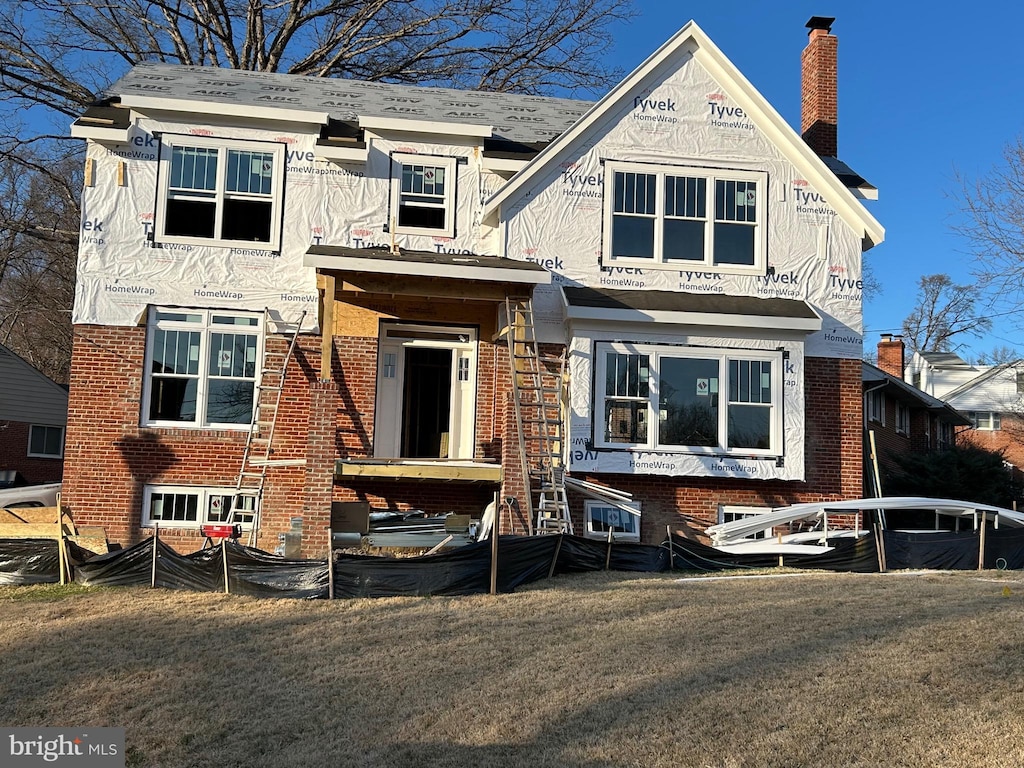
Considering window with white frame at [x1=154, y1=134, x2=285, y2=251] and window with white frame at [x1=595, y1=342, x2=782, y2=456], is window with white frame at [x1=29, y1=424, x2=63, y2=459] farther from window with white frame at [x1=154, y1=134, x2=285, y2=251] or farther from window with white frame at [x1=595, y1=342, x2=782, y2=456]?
window with white frame at [x1=595, y1=342, x2=782, y2=456]

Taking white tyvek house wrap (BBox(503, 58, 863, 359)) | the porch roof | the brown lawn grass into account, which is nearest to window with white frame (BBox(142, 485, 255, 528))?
the brown lawn grass

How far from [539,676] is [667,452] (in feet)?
26.4

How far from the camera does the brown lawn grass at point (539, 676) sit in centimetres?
733

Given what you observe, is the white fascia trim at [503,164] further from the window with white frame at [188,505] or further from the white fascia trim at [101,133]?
the window with white frame at [188,505]

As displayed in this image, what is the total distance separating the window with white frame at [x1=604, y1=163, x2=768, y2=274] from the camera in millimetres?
17328

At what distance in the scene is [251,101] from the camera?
1759 centimetres

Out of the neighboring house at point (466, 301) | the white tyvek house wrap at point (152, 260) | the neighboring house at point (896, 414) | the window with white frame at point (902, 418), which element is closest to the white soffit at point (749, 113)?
the neighboring house at point (466, 301)

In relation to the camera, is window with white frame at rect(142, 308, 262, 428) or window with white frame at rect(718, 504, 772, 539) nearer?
window with white frame at rect(142, 308, 262, 428)

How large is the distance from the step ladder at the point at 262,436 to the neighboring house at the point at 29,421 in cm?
1407

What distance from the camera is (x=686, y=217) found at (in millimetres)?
17406

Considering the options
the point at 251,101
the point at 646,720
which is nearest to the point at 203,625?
the point at 646,720

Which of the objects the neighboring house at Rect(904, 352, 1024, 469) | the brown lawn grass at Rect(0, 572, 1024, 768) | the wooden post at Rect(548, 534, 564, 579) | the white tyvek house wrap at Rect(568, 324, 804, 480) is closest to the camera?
the brown lawn grass at Rect(0, 572, 1024, 768)

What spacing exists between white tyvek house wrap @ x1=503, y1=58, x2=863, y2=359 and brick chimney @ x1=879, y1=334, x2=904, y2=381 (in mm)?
17347

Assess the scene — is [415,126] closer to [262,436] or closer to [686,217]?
[686,217]
